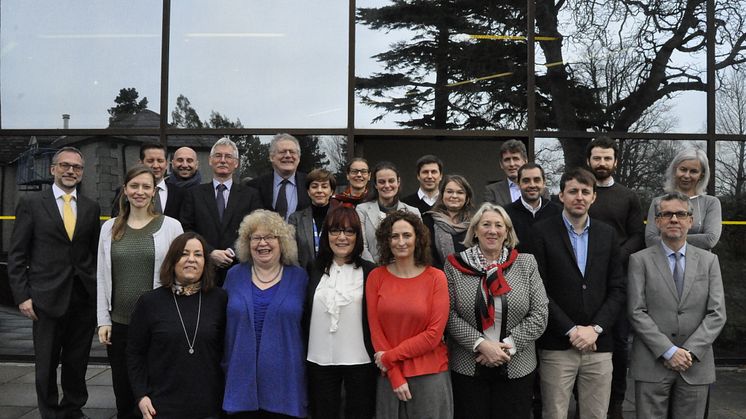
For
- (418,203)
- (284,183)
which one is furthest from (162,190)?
(418,203)

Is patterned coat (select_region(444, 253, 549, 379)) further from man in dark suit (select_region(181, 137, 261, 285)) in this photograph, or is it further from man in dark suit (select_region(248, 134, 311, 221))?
man in dark suit (select_region(181, 137, 261, 285))

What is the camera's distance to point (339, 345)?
3.45 meters

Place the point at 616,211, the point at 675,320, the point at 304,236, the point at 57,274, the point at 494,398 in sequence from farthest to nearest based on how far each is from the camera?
the point at 616,211, the point at 57,274, the point at 304,236, the point at 675,320, the point at 494,398

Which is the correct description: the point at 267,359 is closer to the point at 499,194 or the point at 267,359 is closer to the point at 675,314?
the point at 499,194

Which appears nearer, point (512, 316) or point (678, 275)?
point (512, 316)

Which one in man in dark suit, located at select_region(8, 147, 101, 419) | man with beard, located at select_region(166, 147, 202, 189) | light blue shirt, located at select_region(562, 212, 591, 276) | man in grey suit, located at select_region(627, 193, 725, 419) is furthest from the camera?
man with beard, located at select_region(166, 147, 202, 189)

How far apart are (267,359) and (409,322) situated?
32.1 inches

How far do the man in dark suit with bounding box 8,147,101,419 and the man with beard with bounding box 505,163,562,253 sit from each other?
307cm

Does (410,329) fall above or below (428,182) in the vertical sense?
below

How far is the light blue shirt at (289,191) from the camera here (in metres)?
4.78

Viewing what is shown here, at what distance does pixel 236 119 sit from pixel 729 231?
532cm

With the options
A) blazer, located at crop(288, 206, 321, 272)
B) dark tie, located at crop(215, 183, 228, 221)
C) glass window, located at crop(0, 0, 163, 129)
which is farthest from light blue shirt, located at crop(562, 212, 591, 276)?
glass window, located at crop(0, 0, 163, 129)

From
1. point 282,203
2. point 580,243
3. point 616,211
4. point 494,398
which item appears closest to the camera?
point 494,398

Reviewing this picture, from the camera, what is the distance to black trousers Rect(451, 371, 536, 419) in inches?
139
